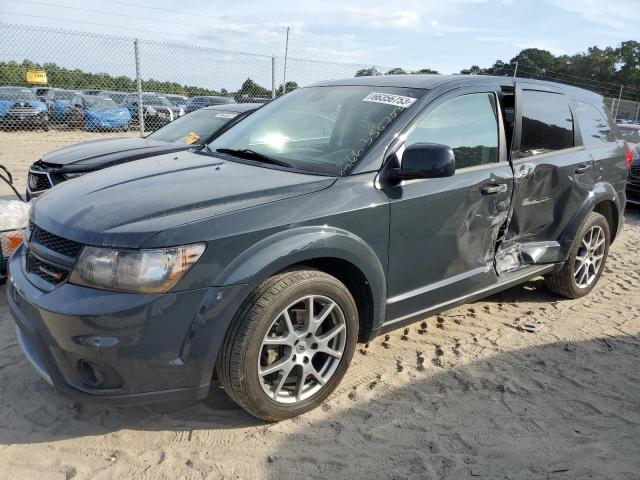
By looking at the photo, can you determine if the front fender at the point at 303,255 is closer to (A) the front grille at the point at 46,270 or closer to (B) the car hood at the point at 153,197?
(B) the car hood at the point at 153,197

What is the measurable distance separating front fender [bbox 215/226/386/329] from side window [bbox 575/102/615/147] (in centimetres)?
254

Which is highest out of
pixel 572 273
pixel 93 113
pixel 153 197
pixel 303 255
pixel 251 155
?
pixel 251 155

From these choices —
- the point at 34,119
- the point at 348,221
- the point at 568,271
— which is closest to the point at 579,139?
the point at 568,271

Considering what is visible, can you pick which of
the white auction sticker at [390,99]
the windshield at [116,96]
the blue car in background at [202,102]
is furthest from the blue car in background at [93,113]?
the white auction sticker at [390,99]

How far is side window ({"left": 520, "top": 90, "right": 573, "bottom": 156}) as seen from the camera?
3.71m

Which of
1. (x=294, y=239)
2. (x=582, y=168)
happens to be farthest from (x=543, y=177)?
(x=294, y=239)

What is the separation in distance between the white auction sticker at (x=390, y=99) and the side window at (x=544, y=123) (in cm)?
103

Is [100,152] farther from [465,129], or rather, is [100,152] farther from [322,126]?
[465,129]

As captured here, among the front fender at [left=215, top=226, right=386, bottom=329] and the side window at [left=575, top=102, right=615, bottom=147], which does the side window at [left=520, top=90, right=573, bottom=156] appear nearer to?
the side window at [left=575, top=102, right=615, bottom=147]

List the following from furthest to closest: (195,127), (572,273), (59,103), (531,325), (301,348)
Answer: (59,103)
(195,127)
(572,273)
(531,325)
(301,348)

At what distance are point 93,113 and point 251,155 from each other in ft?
48.0

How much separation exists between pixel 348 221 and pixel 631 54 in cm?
6476

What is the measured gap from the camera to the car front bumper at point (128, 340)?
85.1 inches

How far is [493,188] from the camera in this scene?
11.0 ft
